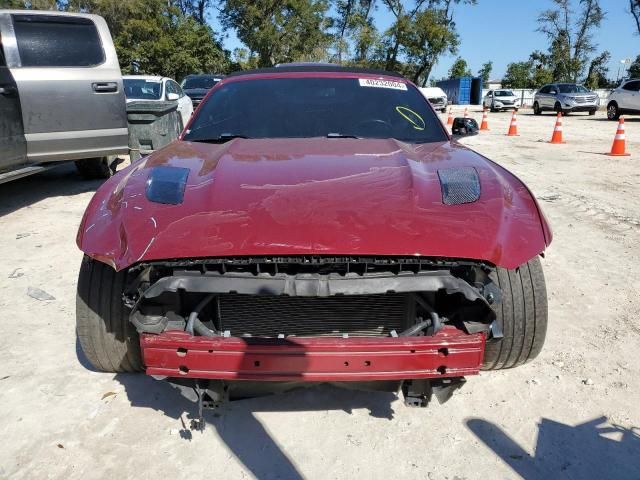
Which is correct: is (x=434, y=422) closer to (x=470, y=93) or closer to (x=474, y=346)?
(x=474, y=346)

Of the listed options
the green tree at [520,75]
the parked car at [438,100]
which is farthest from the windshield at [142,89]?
the green tree at [520,75]

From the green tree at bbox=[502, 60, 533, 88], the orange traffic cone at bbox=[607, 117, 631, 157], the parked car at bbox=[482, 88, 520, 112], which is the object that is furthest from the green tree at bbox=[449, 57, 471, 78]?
the orange traffic cone at bbox=[607, 117, 631, 157]

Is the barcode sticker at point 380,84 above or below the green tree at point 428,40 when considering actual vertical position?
below

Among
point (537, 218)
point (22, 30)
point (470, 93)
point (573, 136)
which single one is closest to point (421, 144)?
point (537, 218)

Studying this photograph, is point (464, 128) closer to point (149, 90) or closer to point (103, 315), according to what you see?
point (103, 315)

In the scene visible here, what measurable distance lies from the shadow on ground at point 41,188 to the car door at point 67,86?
1.15m

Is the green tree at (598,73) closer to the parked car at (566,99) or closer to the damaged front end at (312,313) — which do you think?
the parked car at (566,99)

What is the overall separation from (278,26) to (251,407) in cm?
3593

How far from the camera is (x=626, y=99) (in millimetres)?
18844

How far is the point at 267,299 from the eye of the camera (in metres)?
2.01

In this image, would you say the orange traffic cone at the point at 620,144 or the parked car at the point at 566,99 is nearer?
the orange traffic cone at the point at 620,144

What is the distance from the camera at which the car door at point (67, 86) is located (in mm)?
5172

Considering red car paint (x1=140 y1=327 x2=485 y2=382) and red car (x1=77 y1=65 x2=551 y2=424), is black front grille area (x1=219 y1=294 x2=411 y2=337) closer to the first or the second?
red car (x1=77 y1=65 x2=551 y2=424)

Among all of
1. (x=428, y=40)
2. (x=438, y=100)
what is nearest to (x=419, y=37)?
(x=428, y=40)
